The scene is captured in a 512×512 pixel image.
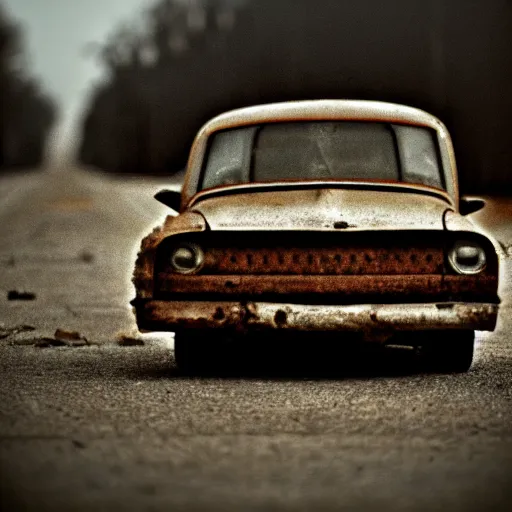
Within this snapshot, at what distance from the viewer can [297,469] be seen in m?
4.31

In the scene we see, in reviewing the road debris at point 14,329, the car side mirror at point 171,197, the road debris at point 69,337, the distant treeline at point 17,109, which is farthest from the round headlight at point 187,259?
the distant treeline at point 17,109

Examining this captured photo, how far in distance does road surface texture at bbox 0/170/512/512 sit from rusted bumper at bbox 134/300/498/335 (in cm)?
30

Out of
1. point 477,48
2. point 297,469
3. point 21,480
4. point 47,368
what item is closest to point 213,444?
point 297,469

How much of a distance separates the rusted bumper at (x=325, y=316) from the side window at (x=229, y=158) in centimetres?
130

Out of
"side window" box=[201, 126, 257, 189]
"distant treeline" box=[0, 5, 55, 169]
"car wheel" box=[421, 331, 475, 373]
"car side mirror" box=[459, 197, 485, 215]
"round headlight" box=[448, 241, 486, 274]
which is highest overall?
"side window" box=[201, 126, 257, 189]

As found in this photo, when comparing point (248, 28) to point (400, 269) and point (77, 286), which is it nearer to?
point (77, 286)

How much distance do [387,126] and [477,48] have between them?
34890 millimetres

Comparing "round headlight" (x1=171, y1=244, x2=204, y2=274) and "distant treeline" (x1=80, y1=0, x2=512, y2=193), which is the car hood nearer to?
"round headlight" (x1=171, y1=244, x2=204, y2=274)

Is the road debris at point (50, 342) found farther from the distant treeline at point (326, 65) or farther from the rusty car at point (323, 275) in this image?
the distant treeline at point (326, 65)

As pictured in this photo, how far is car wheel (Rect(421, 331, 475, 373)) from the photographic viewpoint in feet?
22.3

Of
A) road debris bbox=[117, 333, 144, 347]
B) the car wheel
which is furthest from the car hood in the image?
road debris bbox=[117, 333, 144, 347]

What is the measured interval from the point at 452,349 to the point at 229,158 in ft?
6.22

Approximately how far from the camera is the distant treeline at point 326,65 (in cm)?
3972

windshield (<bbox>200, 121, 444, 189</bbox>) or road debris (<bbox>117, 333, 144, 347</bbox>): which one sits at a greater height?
windshield (<bbox>200, 121, 444, 189</bbox>)
